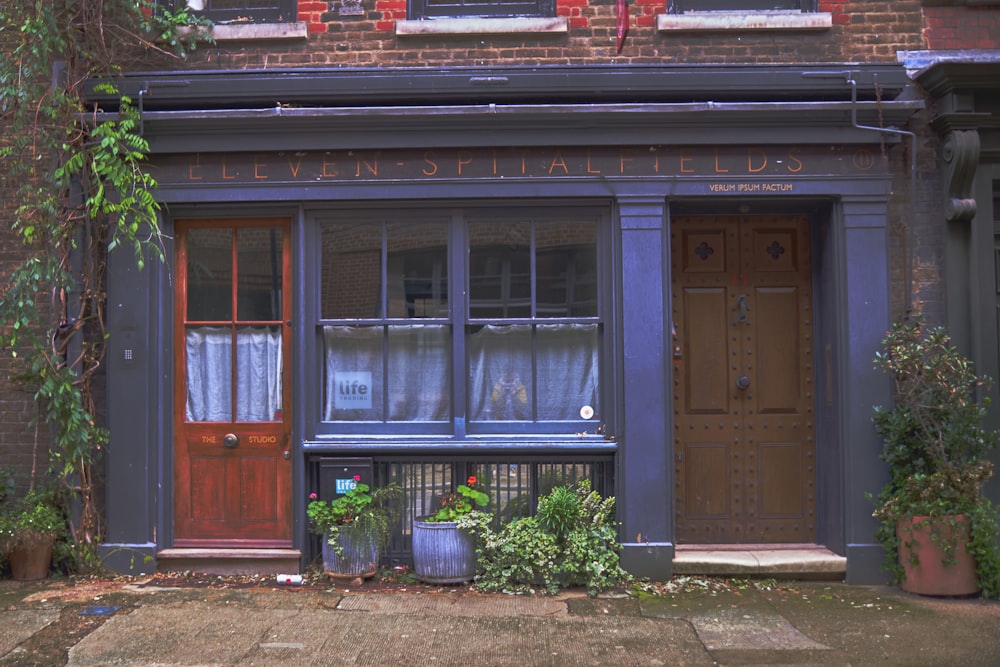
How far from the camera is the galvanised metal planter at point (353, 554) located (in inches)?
272

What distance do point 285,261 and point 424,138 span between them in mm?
1489

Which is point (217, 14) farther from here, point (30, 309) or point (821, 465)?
point (821, 465)

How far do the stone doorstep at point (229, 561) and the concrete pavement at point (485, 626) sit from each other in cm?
18

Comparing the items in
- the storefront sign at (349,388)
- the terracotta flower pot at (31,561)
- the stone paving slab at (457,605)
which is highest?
the storefront sign at (349,388)

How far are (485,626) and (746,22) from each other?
4924 mm

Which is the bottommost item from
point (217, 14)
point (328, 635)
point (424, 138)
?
point (328, 635)

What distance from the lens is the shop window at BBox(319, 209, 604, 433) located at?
7305mm

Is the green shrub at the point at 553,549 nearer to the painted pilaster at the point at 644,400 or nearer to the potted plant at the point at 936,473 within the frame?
the painted pilaster at the point at 644,400

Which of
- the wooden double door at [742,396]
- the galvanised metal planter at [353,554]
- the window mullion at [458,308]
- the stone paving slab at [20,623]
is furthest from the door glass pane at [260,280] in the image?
the wooden double door at [742,396]

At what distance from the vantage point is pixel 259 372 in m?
7.40

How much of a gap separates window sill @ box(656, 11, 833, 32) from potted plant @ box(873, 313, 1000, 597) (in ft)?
7.92

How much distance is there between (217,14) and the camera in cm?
749

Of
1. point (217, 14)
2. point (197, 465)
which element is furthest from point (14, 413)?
point (217, 14)

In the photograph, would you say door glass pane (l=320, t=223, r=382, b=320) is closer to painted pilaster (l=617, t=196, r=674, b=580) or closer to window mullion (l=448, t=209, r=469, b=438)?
window mullion (l=448, t=209, r=469, b=438)
